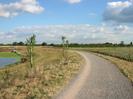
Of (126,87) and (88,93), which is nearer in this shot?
(88,93)

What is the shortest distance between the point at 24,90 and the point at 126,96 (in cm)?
579

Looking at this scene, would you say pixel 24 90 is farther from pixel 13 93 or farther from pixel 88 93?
pixel 88 93

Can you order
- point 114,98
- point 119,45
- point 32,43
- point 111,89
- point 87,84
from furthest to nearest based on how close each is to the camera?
point 119,45, point 32,43, point 87,84, point 111,89, point 114,98

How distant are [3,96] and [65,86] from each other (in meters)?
5.05

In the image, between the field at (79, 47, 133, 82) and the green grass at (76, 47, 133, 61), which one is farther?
the green grass at (76, 47, 133, 61)

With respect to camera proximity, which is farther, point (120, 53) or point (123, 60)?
point (120, 53)

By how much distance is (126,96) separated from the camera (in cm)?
1714

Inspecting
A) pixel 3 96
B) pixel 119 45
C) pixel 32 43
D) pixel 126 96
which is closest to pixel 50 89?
pixel 3 96

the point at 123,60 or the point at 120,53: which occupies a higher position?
the point at 123,60

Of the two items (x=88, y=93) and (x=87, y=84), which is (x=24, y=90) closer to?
(x=88, y=93)

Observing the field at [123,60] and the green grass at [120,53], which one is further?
the green grass at [120,53]

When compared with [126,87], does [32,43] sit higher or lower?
higher

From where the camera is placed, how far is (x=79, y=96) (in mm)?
17188

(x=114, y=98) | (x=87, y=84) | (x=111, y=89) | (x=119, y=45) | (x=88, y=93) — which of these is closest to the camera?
(x=114, y=98)
